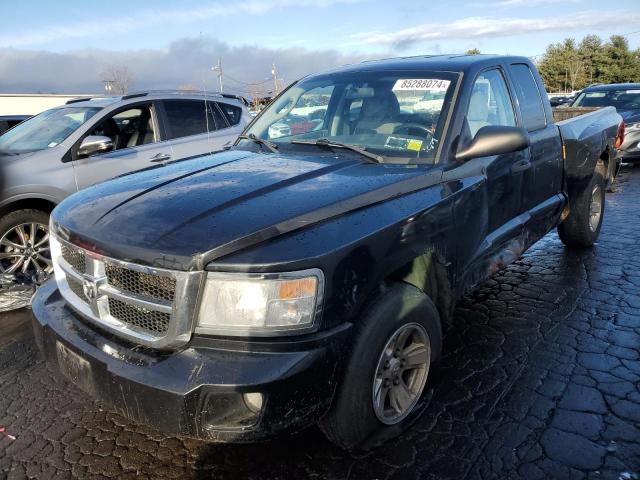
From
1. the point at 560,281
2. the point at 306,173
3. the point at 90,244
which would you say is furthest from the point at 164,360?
the point at 560,281

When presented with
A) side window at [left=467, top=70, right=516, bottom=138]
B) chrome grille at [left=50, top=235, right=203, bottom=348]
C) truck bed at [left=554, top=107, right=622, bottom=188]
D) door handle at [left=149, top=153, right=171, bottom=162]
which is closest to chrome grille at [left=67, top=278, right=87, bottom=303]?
chrome grille at [left=50, top=235, right=203, bottom=348]

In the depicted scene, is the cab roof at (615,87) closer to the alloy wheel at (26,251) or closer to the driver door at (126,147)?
the driver door at (126,147)

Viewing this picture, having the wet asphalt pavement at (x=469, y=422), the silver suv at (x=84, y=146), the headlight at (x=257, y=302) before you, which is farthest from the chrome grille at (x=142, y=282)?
the silver suv at (x=84, y=146)

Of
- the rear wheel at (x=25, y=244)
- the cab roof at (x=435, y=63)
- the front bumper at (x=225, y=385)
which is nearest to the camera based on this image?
the front bumper at (x=225, y=385)

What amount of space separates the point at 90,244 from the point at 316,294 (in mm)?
1075

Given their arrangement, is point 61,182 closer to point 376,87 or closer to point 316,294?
point 376,87

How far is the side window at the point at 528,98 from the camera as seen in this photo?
13.6ft

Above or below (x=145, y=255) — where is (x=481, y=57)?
above

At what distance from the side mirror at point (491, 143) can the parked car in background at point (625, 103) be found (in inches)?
348

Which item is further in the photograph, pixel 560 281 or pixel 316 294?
pixel 560 281

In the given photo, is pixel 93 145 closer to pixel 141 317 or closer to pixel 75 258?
pixel 75 258

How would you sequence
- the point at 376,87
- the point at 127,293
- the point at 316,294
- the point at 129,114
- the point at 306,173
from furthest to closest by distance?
the point at 129,114 → the point at 376,87 → the point at 306,173 → the point at 127,293 → the point at 316,294

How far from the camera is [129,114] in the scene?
19.3 ft

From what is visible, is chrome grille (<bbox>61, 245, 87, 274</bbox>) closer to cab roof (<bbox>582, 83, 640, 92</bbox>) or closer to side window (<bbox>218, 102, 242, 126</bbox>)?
side window (<bbox>218, 102, 242, 126</bbox>)
